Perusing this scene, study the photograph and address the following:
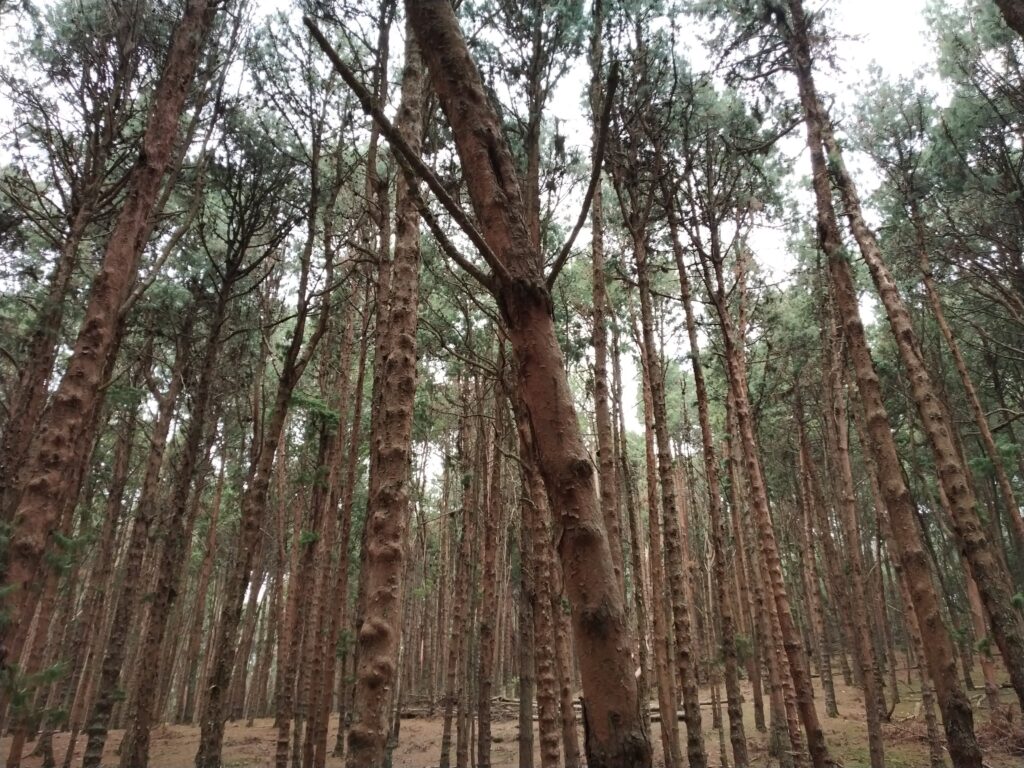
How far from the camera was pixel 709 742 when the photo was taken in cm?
1292

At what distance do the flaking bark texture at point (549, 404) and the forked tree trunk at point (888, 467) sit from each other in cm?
456

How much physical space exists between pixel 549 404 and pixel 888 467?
506 cm

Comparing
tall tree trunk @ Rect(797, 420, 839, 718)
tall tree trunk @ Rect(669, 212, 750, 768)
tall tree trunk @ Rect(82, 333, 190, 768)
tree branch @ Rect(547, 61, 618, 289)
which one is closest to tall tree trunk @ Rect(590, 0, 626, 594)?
tall tree trunk @ Rect(669, 212, 750, 768)

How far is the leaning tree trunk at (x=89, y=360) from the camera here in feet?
Answer: 11.3

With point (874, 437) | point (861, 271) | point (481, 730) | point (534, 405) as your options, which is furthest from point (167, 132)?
point (861, 271)

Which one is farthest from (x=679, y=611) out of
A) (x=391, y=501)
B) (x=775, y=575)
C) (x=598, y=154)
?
(x=598, y=154)

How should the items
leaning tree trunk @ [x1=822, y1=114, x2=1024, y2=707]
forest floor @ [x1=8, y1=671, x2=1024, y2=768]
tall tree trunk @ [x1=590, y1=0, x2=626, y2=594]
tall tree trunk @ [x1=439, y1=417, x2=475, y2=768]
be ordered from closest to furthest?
leaning tree trunk @ [x1=822, y1=114, x2=1024, y2=707]
tall tree trunk @ [x1=590, y1=0, x2=626, y2=594]
forest floor @ [x1=8, y1=671, x2=1024, y2=768]
tall tree trunk @ [x1=439, y1=417, x2=475, y2=768]

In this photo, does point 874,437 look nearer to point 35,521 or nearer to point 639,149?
point 639,149

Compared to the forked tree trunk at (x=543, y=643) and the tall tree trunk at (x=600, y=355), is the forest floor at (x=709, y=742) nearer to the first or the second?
the forked tree trunk at (x=543, y=643)

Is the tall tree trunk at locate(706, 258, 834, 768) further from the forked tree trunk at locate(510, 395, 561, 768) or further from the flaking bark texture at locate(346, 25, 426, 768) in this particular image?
the flaking bark texture at locate(346, 25, 426, 768)

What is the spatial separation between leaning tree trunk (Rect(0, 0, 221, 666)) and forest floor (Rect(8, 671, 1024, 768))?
1056 cm

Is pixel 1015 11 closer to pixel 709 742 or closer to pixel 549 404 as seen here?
pixel 549 404

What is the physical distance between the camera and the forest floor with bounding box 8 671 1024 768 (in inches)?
396

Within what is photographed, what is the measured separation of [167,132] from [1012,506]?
14.6m
